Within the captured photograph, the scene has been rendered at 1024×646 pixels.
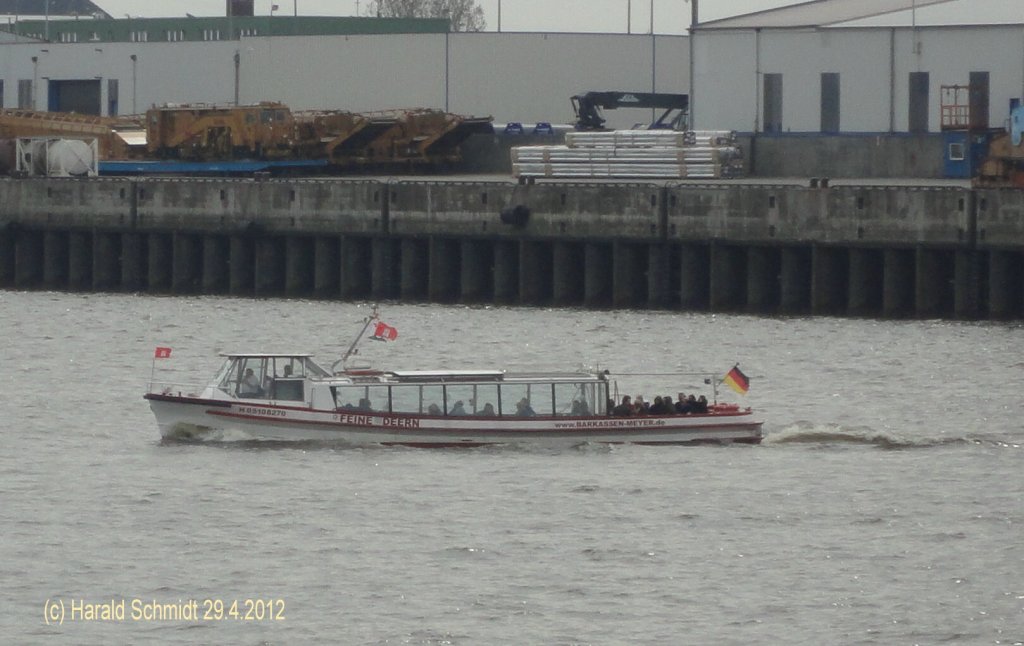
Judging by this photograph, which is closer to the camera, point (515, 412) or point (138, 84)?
point (515, 412)

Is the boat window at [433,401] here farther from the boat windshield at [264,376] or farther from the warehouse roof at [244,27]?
the warehouse roof at [244,27]

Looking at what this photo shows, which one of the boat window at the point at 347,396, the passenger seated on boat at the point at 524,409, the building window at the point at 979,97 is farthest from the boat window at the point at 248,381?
the building window at the point at 979,97

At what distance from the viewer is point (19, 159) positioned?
276ft

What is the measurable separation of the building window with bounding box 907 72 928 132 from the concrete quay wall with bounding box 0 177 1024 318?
10.7 m

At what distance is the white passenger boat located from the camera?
4425 cm

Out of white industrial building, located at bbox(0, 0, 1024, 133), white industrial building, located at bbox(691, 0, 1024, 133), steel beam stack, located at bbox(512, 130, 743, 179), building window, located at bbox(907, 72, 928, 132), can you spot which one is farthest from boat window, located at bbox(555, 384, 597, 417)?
white industrial building, located at bbox(0, 0, 1024, 133)

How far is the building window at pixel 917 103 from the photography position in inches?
3228

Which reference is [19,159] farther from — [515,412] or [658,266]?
[515,412]

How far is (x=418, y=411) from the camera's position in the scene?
44.3 m

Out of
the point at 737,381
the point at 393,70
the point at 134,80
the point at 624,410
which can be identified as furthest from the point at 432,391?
the point at 134,80

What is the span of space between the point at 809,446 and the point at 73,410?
16.6 meters

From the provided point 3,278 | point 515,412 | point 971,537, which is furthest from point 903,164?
point 971,537

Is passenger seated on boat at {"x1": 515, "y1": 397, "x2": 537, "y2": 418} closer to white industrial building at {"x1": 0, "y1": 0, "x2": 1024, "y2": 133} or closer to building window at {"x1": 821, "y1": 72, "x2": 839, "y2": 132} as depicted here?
building window at {"x1": 821, "y1": 72, "x2": 839, "y2": 132}

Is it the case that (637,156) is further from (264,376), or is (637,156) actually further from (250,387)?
(250,387)
